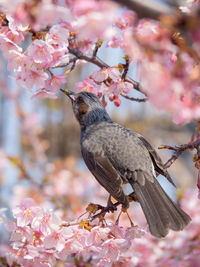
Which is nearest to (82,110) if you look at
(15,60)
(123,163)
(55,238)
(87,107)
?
(87,107)

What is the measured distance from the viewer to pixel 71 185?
629cm

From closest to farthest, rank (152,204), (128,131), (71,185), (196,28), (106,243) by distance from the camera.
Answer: (196,28)
(106,243)
(152,204)
(128,131)
(71,185)

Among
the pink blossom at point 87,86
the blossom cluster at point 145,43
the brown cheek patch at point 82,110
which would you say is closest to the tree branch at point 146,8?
the blossom cluster at point 145,43

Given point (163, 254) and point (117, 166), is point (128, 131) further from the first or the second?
point (163, 254)

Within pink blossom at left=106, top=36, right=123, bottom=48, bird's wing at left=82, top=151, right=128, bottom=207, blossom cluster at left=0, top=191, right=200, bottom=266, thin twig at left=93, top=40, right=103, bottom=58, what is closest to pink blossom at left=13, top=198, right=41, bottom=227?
blossom cluster at left=0, top=191, right=200, bottom=266

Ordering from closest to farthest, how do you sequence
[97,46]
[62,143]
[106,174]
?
[97,46] < [106,174] < [62,143]

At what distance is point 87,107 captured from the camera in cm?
285

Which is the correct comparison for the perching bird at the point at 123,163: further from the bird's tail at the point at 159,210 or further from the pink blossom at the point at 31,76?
the pink blossom at the point at 31,76

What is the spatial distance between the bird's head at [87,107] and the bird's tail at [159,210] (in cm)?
76

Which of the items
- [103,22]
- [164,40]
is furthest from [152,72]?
[103,22]

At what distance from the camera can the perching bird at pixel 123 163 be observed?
2051 mm

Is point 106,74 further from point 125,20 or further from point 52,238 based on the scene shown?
point 52,238

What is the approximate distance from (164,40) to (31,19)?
1.34 feet

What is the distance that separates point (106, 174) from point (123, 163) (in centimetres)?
17
